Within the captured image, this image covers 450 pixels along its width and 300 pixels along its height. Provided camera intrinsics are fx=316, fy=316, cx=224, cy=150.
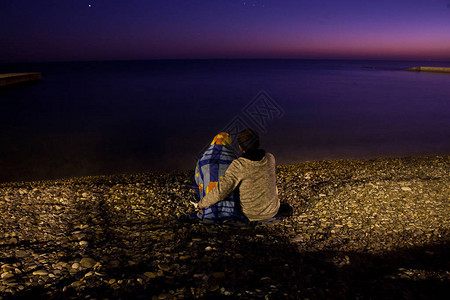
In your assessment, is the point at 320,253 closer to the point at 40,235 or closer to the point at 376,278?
the point at 376,278

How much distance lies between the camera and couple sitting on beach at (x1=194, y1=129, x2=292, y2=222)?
12.2 ft

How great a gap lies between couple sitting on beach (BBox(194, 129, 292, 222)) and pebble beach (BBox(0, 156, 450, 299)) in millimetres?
245

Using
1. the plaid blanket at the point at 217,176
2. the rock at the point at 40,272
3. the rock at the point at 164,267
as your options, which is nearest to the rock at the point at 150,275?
the rock at the point at 164,267

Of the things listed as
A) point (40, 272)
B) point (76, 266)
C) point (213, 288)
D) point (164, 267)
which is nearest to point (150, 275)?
point (164, 267)

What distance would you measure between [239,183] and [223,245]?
78 cm

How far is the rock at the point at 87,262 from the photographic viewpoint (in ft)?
10.9

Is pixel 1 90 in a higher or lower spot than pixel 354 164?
higher

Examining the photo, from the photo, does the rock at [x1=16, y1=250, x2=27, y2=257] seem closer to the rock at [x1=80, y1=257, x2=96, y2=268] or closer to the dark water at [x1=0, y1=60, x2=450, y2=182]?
the rock at [x1=80, y1=257, x2=96, y2=268]

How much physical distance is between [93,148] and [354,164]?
29.6ft

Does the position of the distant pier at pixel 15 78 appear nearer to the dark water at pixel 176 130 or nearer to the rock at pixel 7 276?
the dark water at pixel 176 130

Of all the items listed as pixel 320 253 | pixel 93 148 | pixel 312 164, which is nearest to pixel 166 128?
pixel 93 148

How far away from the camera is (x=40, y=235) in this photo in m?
4.13

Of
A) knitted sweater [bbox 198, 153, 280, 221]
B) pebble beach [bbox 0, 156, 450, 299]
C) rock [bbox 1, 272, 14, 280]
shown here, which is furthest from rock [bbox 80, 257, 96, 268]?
knitted sweater [bbox 198, 153, 280, 221]

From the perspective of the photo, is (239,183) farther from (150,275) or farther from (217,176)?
(150,275)
